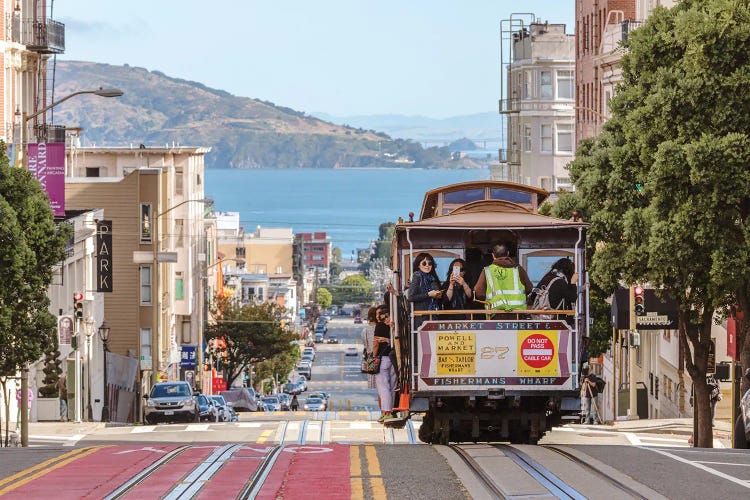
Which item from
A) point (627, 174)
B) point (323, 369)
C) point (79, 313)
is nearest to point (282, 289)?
point (323, 369)

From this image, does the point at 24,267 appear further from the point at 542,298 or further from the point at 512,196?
the point at 542,298

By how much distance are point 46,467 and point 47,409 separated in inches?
1215

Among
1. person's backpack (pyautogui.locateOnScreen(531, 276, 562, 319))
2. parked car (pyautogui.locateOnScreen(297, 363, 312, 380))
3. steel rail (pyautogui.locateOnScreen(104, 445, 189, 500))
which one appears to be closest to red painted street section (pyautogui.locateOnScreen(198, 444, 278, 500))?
steel rail (pyautogui.locateOnScreen(104, 445, 189, 500))

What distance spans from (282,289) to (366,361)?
166 m

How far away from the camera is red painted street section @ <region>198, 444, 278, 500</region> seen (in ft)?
52.3

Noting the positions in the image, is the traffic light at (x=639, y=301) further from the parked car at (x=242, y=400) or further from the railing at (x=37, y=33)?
the parked car at (x=242, y=400)

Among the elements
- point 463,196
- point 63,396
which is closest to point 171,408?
point 63,396

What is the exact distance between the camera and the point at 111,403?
65.3 metres

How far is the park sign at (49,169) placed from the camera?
4012cm

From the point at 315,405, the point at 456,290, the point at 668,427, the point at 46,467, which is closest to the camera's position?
the point at 46,467

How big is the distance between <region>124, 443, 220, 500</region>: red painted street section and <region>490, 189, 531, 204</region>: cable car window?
688cm

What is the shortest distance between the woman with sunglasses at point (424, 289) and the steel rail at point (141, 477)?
13.1 feet

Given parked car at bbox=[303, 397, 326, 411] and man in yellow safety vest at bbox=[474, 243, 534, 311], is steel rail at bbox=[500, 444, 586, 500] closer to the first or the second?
man in yellow safety vest at bbox=[474, 243, 534, 311]

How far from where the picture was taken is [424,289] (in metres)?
22.5
